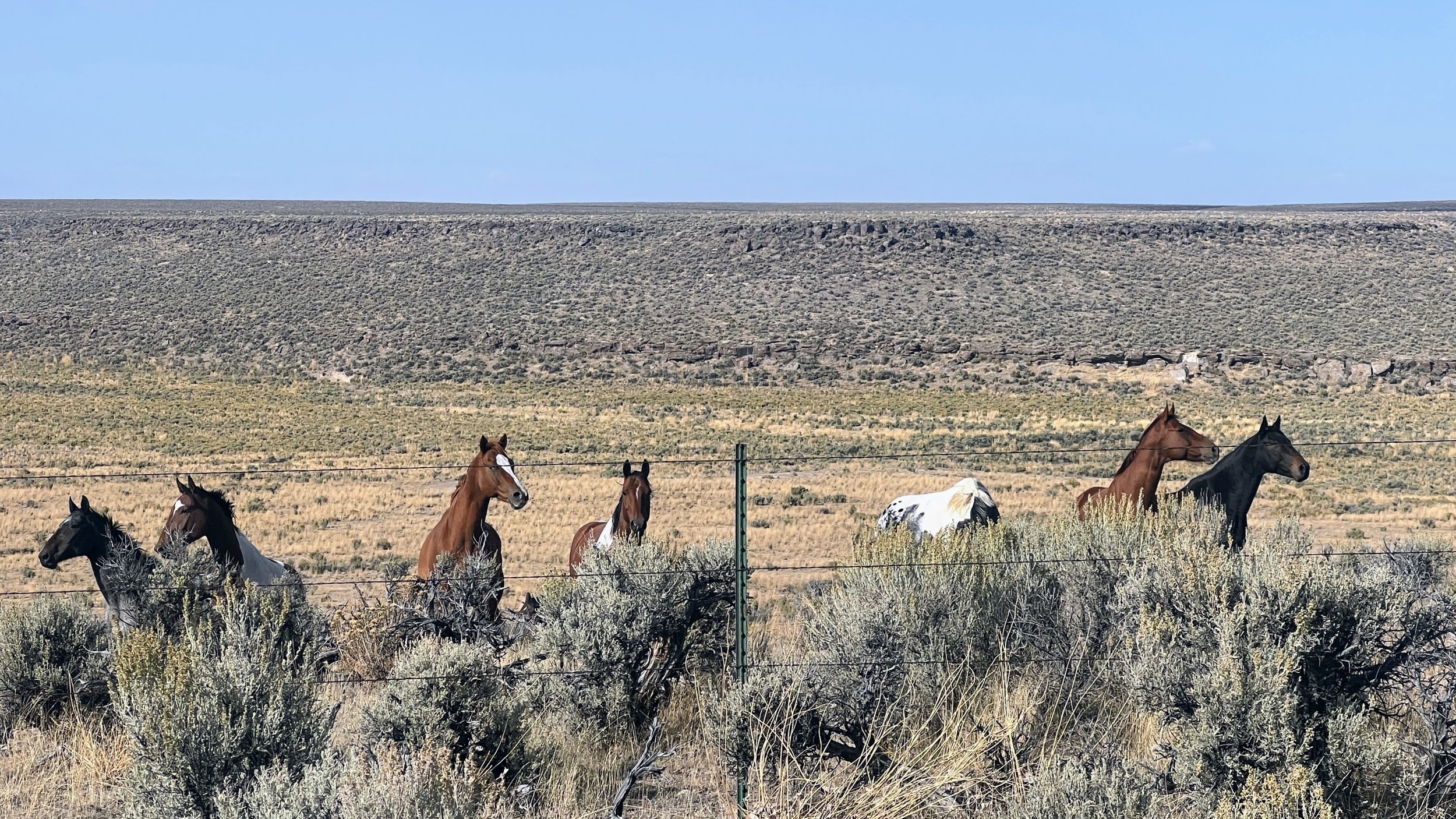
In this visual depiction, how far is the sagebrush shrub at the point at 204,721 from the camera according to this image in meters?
5.04

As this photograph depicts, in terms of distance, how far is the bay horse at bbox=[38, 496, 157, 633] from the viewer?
8.22 m

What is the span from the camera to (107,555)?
9.03m

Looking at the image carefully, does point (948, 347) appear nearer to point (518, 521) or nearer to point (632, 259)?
point (632, 259)

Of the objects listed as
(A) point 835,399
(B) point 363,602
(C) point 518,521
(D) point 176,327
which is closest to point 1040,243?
(A) point 835,399

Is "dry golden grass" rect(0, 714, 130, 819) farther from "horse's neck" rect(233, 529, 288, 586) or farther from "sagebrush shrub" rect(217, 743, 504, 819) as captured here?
"horse's neck" rect(233, 529, 288, 586)

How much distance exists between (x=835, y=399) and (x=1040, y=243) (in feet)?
126

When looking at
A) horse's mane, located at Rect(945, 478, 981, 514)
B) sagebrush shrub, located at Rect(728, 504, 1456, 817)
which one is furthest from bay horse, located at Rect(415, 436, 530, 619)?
horse's mane, located at Rect(945, 478, 981, 514)

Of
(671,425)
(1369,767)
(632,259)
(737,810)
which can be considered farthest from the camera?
(632,259)

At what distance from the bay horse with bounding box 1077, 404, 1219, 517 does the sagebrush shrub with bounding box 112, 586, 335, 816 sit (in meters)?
6.40

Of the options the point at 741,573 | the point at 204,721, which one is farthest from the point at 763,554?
the point at 204,721

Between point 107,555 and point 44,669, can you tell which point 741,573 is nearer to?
point 44,669

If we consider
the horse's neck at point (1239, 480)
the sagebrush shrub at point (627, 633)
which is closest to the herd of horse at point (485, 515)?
the horse's neck at point (1239, 480)

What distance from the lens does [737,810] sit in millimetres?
5836

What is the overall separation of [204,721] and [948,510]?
27.0 feet
